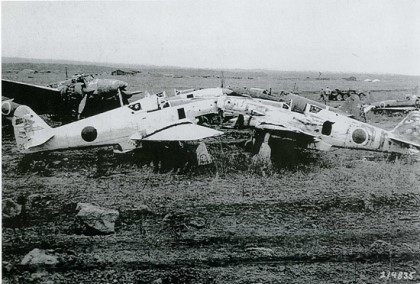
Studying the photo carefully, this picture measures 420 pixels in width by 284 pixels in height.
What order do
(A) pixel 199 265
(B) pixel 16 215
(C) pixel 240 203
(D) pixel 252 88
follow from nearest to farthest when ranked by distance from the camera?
(A) pixel 199 265 < (B) pixel 16 215 < (C) pixel 240 203 < (D) pixel 252 88

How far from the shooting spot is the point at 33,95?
10.7ft

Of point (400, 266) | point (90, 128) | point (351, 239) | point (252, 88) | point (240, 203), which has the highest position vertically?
point (252, 88)

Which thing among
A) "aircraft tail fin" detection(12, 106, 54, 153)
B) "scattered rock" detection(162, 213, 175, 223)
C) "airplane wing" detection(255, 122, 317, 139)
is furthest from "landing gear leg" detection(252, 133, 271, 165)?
"aircraft tail fin" detection(12, 106, 54, 153)

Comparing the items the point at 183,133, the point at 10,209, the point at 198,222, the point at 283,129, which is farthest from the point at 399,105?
the point at 10,209

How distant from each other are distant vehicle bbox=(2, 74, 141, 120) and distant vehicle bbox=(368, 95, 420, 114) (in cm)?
247

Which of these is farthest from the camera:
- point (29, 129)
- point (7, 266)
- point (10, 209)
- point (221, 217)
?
point (29, 129)

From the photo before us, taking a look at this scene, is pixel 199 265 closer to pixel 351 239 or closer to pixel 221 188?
pixel 221 188

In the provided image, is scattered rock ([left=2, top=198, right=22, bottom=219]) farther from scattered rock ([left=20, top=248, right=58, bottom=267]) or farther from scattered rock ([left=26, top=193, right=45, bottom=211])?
scattered rock ([left=20, top=248, right=58, bottom=267])

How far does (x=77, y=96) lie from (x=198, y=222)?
1.71 m

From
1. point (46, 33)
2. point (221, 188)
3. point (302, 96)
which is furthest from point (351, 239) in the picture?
point (46, 33)

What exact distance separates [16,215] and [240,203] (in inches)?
74.4

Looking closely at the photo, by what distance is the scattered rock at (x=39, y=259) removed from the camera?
2.70m

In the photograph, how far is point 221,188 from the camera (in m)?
3.23

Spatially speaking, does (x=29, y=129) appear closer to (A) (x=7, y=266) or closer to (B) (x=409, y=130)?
(A) (x=7, y=266)
